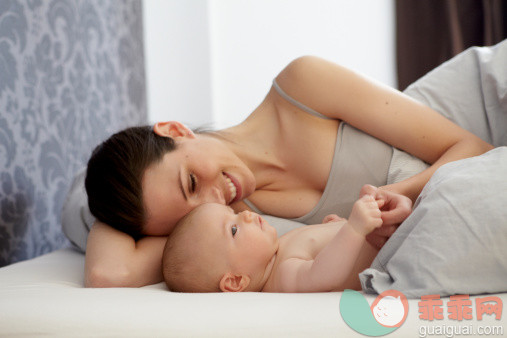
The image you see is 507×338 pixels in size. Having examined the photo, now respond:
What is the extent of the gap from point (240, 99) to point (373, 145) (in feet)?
8.15

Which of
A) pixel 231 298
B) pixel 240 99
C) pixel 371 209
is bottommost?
pixel 240 99

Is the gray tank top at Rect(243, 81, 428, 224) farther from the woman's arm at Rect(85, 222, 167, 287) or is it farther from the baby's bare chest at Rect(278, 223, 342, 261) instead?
the woman's arm at Rect(85, 222, 167, 287)

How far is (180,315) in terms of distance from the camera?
79 cm

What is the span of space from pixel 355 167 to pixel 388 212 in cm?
49

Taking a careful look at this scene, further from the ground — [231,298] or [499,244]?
[499,244]

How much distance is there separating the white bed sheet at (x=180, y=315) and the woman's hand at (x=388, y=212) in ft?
0.57

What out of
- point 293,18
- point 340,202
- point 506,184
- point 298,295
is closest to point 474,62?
point 340,202

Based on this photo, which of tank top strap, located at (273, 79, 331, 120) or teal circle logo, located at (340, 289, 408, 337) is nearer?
teal circle logo, located at (340, 289, 408, 337)

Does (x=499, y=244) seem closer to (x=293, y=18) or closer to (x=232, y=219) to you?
(x=232, y=219)

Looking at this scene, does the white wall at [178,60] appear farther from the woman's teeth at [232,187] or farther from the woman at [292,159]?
the woman's teeth at [232,187]

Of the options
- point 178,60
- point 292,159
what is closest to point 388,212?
point 292,159

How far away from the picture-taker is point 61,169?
196 cm

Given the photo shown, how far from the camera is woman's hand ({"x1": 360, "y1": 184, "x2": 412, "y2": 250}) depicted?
3.14 ft

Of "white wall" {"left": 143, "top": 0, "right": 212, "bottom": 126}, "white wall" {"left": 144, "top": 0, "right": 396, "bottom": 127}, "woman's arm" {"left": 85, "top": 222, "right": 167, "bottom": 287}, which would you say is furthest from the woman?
"white wall" {"left": 144, "top": 0, "right": 396, "bottom": 127}
